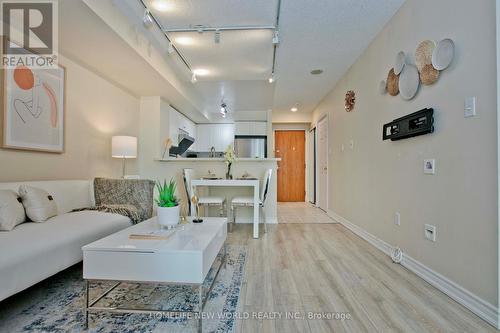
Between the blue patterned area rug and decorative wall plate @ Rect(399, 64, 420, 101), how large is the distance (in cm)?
214

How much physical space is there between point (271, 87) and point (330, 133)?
1.47 metres

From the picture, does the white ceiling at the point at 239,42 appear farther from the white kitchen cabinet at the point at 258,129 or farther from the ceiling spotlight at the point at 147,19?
the white kitchen cabinet at the point at 258,129

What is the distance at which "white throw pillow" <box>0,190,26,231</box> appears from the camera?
5.52ft

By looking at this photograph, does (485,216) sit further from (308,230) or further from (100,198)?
(100,198)

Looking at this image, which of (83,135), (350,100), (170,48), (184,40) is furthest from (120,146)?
(350,100)

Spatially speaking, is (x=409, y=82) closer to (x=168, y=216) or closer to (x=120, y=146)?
(x=168, y=216)

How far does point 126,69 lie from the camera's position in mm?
3162

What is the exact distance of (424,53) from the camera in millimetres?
1945

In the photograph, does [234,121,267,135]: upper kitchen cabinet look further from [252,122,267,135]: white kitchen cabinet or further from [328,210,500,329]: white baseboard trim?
[328,210,500,329]: white baseboard trim

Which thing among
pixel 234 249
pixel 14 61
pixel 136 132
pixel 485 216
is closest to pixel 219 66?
pixel 136 132

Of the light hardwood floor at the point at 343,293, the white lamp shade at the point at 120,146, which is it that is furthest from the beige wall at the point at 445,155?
the white lamp shade at the point at 120,146

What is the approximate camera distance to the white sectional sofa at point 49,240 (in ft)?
4.38

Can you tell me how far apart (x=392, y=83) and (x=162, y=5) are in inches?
95.1

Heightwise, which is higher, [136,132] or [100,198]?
[136,132]
